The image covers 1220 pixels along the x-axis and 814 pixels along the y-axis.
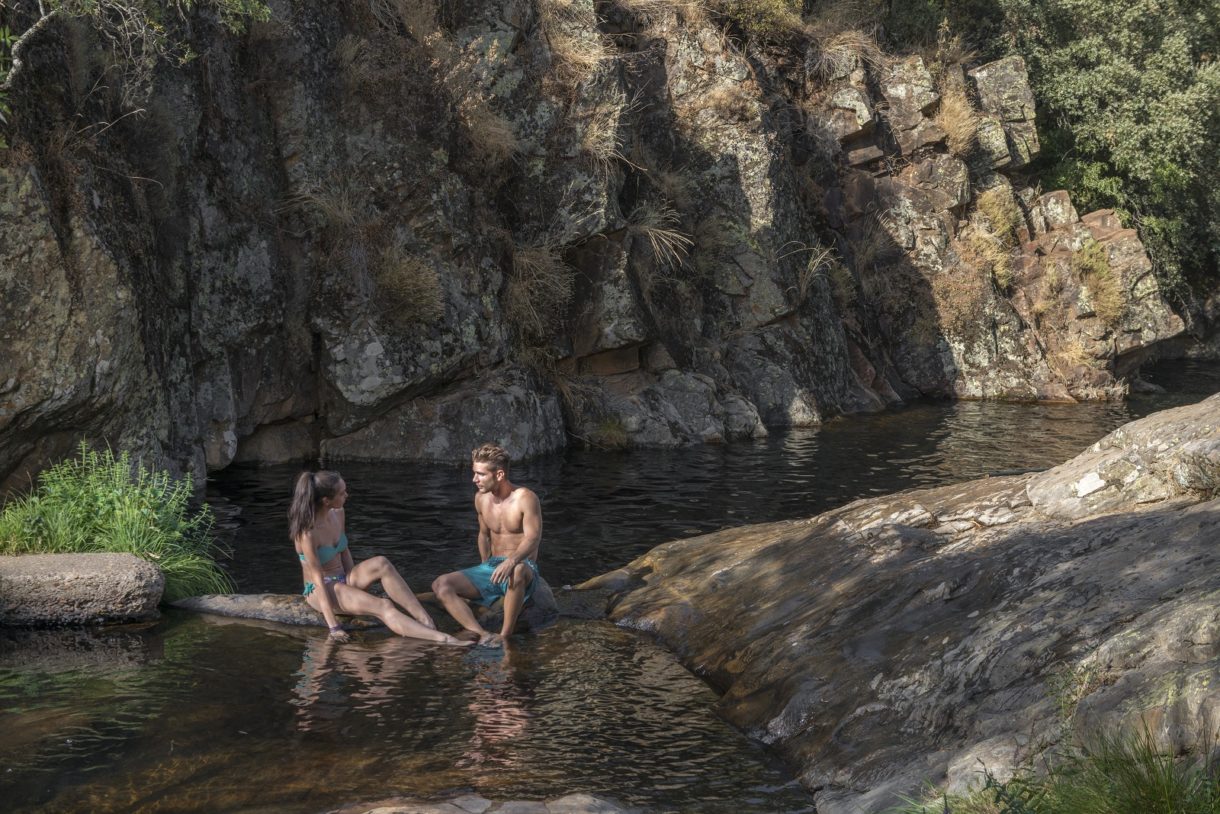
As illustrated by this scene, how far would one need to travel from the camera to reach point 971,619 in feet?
21.1

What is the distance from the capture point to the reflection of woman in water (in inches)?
340

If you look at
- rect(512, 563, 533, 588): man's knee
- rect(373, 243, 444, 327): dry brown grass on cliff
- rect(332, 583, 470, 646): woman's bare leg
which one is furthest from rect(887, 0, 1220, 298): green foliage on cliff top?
rect(332, 583, 470, 646): woman's bare leg

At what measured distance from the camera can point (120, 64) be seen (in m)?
12.9

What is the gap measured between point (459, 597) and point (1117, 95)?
25.5 metres

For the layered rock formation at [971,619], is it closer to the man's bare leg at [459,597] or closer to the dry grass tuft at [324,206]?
the man's bare leg at [459,597]

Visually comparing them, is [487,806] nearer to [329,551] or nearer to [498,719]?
[498,719]

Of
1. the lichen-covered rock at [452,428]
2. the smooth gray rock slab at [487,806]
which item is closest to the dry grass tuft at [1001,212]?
the lichen-covered rock at [452,428]

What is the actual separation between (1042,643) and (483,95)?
574 inches

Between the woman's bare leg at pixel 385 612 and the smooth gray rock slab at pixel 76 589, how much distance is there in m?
1.40

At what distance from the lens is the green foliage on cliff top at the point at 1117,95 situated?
28.0 meters

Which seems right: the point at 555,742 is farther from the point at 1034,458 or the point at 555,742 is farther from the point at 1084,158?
the point at 1084,158

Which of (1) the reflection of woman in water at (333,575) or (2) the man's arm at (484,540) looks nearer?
(1) the reflection of woman in water at (333,575)

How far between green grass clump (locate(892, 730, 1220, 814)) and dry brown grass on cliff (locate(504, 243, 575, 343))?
13.7m

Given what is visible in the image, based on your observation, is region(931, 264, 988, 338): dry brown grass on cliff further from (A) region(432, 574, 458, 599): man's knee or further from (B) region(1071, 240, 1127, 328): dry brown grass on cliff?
(A) region(432, 574, 458, 599): man's knee
